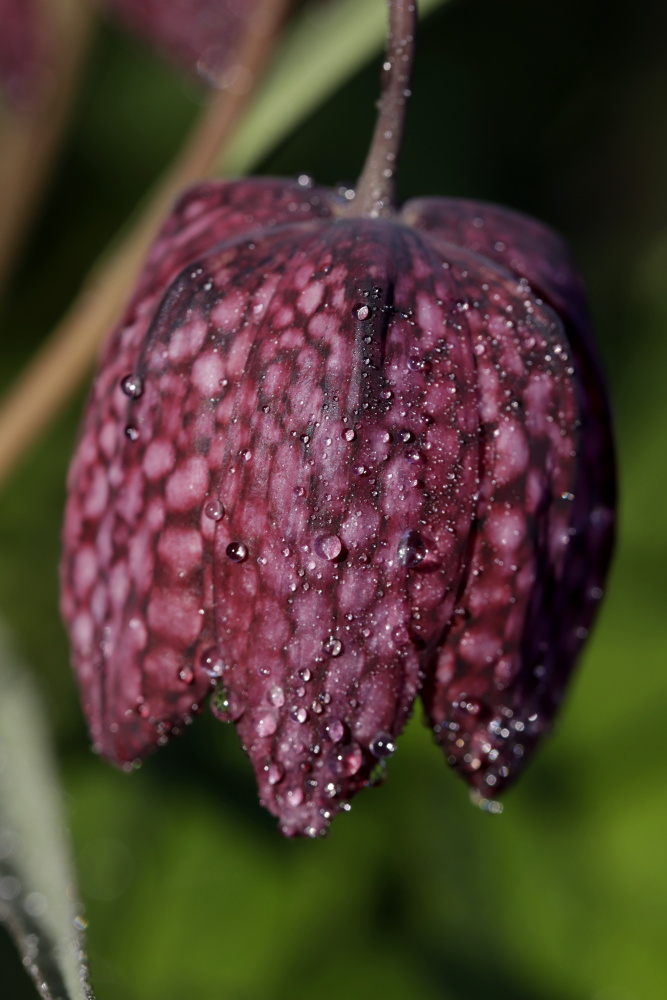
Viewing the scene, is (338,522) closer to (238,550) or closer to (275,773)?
(238,550)

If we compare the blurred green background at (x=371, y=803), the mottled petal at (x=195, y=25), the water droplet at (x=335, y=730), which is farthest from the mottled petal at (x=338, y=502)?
the mottled petal at (x=195, y=25)

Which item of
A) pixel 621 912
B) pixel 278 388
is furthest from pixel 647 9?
pixel 278 388

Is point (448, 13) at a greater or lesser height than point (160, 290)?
greater

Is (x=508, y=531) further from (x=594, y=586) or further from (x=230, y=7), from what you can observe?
(x=230, y=7)

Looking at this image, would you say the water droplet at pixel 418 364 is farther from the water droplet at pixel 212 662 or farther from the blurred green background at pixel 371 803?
Answer: the blurred green background at pixel 371 803

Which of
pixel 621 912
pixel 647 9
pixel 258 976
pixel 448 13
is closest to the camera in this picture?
pixel 258 976

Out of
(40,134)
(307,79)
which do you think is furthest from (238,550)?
(40,134)

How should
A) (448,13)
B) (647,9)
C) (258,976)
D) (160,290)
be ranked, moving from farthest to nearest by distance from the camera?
1. (647,9)
2. (448,13)
3. (258,976)
4. (160,290)
